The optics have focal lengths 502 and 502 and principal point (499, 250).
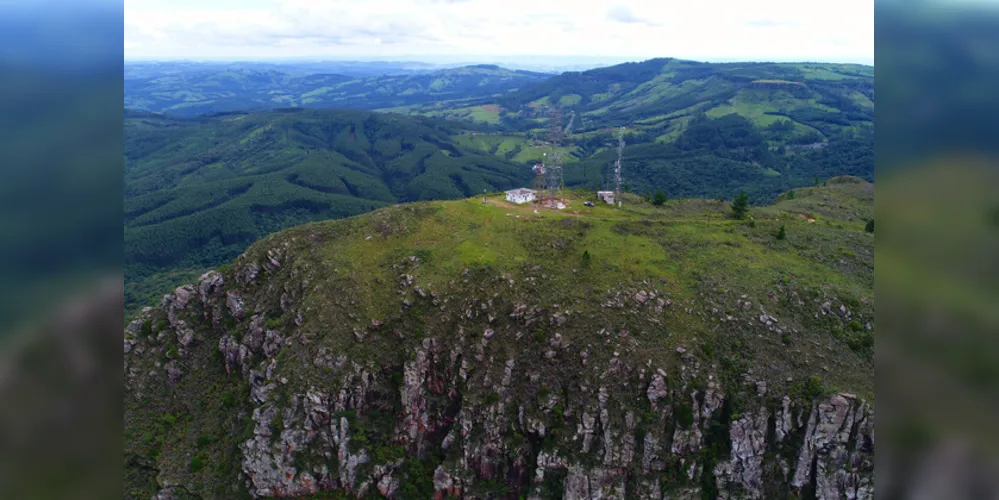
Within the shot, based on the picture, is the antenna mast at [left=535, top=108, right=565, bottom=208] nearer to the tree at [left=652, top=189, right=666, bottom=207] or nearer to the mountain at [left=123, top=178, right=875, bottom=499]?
the mountain at [left=123, top=178, right=875, bottom=499]

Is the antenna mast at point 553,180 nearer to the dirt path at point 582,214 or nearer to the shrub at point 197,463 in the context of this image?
the dirt path at point 582,214

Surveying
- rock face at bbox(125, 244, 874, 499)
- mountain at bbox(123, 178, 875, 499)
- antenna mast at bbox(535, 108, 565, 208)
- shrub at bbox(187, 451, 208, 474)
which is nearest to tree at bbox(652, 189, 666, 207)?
antenna mast at bbox(535, 108, 565, 208)

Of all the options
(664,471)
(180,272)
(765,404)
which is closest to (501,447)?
(664,471)

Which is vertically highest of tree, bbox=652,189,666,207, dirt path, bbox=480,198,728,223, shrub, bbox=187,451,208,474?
tree, bbox=652,189,666,207

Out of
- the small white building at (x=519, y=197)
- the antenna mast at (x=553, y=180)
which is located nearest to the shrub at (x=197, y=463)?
the small white building at (x=519, y=197)
